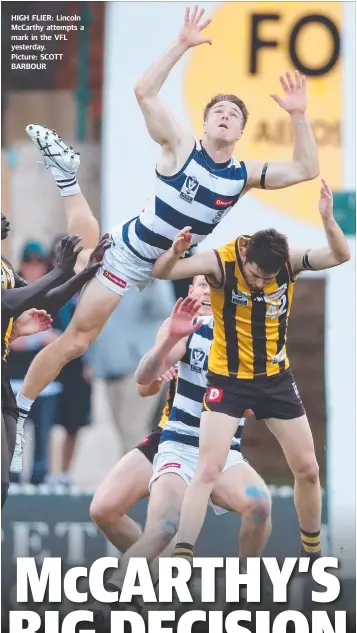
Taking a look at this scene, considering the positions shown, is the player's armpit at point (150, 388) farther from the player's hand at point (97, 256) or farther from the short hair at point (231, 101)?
the short hair at point (231, 101)

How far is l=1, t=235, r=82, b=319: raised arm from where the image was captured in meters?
5.19

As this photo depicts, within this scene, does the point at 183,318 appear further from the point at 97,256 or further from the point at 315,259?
the point at 315,259

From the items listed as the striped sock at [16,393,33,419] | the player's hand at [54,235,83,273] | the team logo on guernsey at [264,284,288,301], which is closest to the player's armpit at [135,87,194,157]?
the player's hand at [54,235,83,273]

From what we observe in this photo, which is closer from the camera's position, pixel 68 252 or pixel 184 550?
pixel 184 550

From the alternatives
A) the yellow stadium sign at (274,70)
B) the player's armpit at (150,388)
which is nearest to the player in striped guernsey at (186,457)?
the player's armpit at (150,388)

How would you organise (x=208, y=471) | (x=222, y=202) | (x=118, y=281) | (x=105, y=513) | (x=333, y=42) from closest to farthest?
(x=208, y=471) → (x=222, y=202) → (x=118, y=281) → (x=105, y=513) → (x=333, y=42)

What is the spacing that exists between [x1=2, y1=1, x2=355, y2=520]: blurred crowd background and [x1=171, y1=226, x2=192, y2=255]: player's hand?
652mm

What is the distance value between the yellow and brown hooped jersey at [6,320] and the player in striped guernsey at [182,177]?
0.22 meters

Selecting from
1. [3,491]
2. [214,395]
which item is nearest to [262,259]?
[214,395]

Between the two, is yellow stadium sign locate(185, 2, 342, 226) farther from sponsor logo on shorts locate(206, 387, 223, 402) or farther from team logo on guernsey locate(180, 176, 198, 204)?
sponsor logo on shorts locate(206, 387, 223, 402)

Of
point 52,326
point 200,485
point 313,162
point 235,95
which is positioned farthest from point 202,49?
point 200,485

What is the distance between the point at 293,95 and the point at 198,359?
134cm

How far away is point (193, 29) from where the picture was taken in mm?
4992

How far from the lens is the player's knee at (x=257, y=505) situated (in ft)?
17.1
